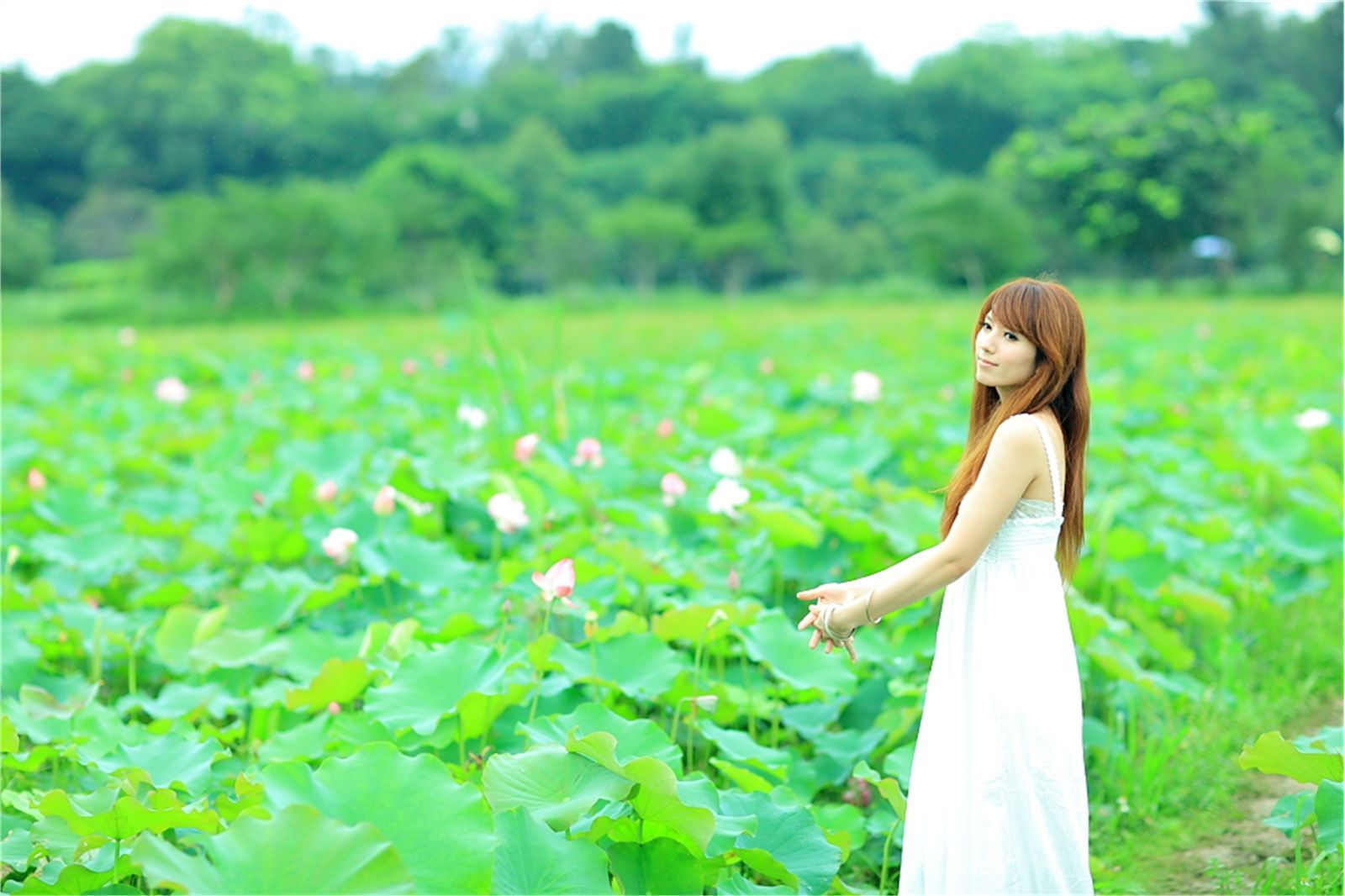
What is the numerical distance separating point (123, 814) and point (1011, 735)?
92 cm

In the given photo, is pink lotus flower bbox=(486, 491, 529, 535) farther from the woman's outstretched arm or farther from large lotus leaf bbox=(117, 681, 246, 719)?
the woman's outstretched arm

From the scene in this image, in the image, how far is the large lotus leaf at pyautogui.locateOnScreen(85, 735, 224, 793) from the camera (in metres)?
1.52

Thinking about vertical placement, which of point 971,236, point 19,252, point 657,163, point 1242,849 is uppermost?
point 657,163

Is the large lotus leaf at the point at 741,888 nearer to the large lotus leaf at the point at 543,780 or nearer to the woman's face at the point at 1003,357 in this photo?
the large lotus leaf at the point at 543,780

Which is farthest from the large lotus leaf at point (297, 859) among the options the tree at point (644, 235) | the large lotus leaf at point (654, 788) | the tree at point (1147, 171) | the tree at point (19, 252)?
the tree at point (644, 235)

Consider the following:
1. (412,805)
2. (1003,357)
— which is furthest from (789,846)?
(1003,357)

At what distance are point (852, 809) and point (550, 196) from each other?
28.8 meters

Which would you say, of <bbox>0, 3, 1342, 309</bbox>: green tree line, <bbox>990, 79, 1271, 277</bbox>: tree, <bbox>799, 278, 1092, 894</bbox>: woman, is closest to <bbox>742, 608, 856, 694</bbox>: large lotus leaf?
<bbox>799, 278, 1092, 894</bbox>: woman

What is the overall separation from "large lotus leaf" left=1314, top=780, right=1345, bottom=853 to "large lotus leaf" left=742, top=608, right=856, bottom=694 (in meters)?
0.62

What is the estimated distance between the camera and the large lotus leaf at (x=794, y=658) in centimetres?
181

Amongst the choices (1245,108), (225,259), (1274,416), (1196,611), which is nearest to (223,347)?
(1274,416)

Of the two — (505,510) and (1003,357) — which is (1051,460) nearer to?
(1003,357)

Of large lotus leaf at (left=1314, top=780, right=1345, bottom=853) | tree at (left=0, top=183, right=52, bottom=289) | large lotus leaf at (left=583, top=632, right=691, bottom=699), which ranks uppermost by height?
tree at (left=0, top=183, right=52, bottom=289)

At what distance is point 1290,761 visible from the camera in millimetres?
1419
